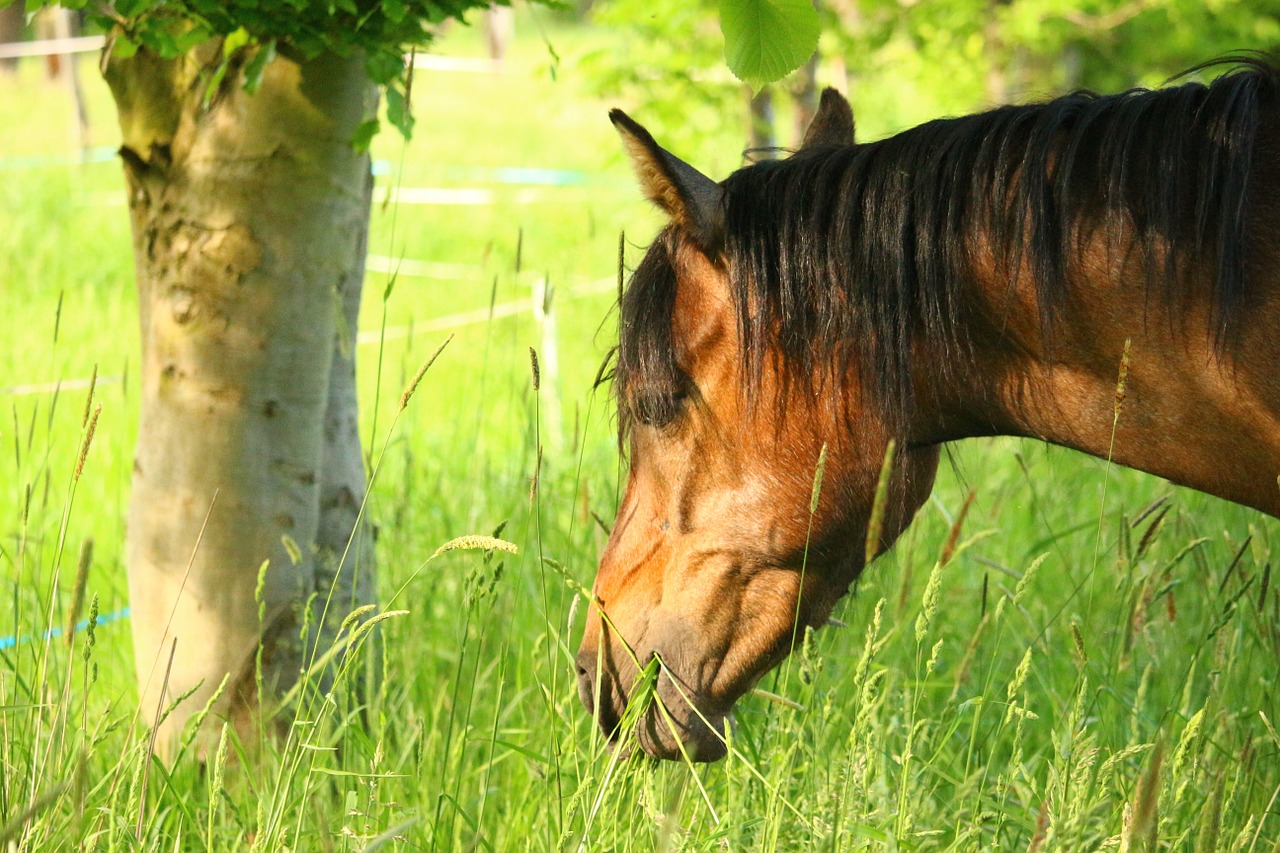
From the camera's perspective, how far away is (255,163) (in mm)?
2463

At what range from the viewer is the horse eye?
200cm

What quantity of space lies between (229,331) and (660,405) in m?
1.05

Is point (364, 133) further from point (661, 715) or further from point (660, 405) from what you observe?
point (661, 715)

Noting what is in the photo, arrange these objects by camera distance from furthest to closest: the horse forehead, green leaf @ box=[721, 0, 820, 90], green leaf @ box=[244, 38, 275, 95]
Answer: green leaf @ box=[244, 38, 275, 95]
the horse forehead
green leaf @ box=[721, 0, 820, 90]

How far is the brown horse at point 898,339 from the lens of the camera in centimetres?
175

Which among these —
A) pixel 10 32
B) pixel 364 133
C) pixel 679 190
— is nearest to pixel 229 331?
pixel 364 133

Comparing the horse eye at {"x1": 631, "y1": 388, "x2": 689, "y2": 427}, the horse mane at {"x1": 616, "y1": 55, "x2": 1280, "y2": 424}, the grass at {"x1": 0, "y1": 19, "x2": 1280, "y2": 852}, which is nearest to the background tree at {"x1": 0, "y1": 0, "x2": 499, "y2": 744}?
the grass at {"x1": 0, "y1": 19, "x2": 1280, "y2": 852}

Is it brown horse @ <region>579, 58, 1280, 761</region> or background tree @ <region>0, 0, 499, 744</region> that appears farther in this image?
background tree @ <region>0, 0, 499, 744</region>

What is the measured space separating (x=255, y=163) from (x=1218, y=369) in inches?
73.5

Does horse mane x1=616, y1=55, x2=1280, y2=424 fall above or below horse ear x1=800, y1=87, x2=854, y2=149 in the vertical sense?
below

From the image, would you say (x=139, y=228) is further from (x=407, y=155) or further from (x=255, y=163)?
(x=407, y=155)

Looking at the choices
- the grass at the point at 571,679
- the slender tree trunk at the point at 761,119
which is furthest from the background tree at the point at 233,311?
the slender tree trunk at the point at 761,119

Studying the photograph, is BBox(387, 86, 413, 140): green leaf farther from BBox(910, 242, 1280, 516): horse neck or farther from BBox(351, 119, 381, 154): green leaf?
BBox(910, 242, 1280, 516): horse neck

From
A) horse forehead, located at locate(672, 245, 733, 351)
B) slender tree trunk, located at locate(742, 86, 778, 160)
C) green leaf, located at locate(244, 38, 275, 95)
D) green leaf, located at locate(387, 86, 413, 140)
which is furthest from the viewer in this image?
slender tree trunk, located at locate(742, 86, 778, 160)
